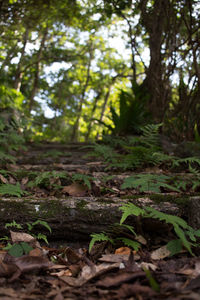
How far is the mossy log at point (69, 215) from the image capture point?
1678 millimetres

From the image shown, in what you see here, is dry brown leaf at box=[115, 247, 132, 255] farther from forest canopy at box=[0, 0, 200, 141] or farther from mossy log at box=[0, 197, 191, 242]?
forest canopy at box=[0, 0, 200, 141]

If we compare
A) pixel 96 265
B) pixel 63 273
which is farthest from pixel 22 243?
pixel 96 265

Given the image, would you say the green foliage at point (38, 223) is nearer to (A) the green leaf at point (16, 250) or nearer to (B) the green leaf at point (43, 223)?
(B) the green leaf at point (43, 223)

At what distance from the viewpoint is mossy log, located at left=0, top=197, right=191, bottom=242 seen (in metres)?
1.68

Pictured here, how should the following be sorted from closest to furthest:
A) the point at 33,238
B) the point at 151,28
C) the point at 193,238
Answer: the point at 193,238 → the point at 33,238 → the point at 151,28

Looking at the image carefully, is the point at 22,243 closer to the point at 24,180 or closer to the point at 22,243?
the point at 22,243

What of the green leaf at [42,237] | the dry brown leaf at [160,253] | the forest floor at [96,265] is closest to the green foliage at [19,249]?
the forest floor at [96,265]

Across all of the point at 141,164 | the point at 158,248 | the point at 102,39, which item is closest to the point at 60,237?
the point at 158,248

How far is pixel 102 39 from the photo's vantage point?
13055mm

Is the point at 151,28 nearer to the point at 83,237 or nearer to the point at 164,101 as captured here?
the point at 164,101

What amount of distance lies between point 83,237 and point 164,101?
10.5 ft

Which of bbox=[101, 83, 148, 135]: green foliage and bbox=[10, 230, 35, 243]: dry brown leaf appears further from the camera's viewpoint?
bbox=[101, 83, 148, 135]: green foliage

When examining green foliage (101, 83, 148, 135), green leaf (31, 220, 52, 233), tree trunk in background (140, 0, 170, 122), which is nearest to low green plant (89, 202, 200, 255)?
green leaf (31, 220, 52, 233)

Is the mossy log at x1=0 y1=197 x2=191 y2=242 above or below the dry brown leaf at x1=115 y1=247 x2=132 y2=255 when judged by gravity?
above
